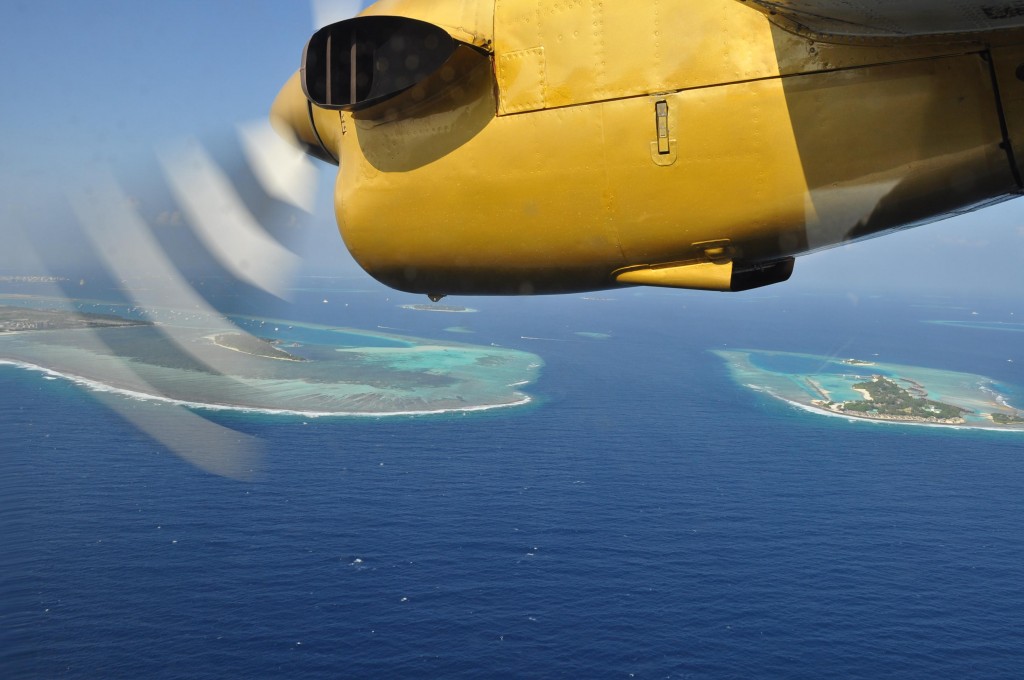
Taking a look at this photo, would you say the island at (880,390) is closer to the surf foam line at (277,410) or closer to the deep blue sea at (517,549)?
the deep blue sea at (517,549)

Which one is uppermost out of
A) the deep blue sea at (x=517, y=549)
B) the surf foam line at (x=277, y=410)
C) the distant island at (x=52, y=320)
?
the distant island at (x=52, y=320)

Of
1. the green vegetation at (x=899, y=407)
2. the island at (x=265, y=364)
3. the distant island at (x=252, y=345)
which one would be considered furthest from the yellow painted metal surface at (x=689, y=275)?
the distant island at (x=252, y=345)

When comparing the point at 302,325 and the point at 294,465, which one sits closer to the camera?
the point at 294,465

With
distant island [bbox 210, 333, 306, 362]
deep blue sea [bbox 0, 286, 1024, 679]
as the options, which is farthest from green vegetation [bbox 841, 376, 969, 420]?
distant island [bbox 210, 333, 306, 362]

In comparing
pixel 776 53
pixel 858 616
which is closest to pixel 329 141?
pixel 776 53

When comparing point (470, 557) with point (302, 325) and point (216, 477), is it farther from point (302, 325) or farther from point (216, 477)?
point (302, 325)

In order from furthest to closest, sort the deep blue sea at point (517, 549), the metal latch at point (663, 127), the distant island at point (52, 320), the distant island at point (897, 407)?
the distant island at point (52, 320)
the distant island at point (897, 407)
the deep blue sea at point (517, 549)
the metal latch at point (663, 127)

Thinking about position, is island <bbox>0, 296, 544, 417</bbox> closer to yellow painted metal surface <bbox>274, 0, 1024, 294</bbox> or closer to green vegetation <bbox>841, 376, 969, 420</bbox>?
green vegetation <bbox>841, 376, 969, 420</bbox>
